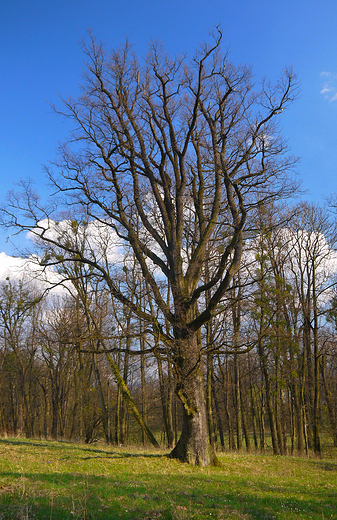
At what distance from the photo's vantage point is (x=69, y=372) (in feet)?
106

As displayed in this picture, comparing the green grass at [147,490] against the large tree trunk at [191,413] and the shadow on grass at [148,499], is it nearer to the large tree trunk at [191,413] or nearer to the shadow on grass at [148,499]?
the shadow on grass at [148,499]

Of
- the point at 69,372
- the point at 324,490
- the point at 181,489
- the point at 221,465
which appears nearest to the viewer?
the point at 181,489

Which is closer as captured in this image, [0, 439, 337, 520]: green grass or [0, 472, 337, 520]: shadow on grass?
[0, 472, 337, 520]: shadow on grass

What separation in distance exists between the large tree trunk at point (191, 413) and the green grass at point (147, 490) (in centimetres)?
50

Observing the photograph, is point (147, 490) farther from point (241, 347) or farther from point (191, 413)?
point (241, 347)

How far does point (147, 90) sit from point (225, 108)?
9.81 feet

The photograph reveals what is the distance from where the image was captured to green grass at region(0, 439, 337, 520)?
17.7 feet

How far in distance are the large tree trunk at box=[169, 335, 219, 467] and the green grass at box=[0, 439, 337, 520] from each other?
497 millimetres

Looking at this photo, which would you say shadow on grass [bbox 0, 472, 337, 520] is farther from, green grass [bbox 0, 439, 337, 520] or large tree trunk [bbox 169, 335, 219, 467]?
large tree trunk [bbox 169, 335, 219, 467]

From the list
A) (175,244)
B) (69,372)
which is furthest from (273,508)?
(69,372)

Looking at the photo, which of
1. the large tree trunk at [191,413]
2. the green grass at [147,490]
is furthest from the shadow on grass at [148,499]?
the large tree trunk at [191,413]

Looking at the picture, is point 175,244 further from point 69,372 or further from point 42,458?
point 69,372

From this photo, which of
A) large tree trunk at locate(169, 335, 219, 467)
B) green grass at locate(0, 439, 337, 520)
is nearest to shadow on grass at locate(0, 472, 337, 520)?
green grass at locate(0, 439, 337, 520)

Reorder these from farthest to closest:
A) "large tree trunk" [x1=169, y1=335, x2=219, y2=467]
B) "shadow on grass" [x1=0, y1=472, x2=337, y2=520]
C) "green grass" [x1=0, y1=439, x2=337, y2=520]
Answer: "large tree trunk" [x1=169, y1=335, x2=219, y2=467] → "green grass" [x1=0, y1=439, x2=337, y2=520] → "shadow on grass" [x1=0, y1=472, x2=337, y2=520]
